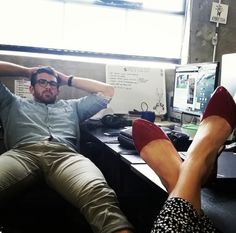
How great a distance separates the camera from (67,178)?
1.46 metres

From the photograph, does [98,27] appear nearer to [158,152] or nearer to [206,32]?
[206,32]

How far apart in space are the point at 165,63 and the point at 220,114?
5.49ft

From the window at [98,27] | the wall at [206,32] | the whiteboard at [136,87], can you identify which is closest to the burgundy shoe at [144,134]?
the whiteboard at [136,87]

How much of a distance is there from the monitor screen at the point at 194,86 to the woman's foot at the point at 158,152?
77cm

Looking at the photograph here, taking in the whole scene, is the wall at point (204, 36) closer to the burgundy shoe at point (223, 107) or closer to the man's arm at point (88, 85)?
the man's arm at point (88, 85)

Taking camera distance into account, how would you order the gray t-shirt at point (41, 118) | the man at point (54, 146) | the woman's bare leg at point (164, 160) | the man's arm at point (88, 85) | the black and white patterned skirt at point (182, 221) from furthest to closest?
the man's arm at point (88, 85), the gray t-shirt at point (41, 118), the man at point (54, 146), the woman's bare leg at point (164, 160), the black and white patterned skirt at point (182, 221)

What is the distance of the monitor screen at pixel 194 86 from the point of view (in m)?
1.90

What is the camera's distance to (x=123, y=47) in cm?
271

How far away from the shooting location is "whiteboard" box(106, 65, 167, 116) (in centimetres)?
249

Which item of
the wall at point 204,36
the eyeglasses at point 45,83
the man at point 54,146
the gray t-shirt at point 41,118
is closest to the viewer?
the man at point 54,146

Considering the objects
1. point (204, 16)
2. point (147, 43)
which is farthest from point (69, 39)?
point (204, 16)

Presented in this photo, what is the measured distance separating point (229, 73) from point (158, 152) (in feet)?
2.26

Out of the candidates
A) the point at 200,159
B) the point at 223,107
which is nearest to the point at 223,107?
the point at 223,107

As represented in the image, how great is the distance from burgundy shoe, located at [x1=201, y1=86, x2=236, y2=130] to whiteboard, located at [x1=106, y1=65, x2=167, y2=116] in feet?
4.26
